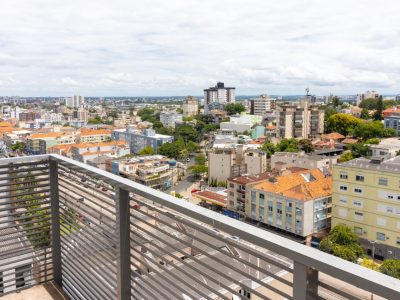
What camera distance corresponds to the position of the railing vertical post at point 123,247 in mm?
1435

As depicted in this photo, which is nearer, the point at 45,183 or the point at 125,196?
the point at 125,196

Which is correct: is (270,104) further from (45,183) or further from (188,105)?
(45,183)

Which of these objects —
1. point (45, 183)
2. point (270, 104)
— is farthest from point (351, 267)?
point (270, 104)

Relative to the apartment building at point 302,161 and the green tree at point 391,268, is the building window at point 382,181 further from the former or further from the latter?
the apartment building at point 302,161

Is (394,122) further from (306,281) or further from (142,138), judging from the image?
(306,281)

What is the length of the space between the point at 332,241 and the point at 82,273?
1249cm

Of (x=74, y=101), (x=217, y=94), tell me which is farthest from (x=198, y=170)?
(x=74, y=101)

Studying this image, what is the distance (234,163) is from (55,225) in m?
21.2

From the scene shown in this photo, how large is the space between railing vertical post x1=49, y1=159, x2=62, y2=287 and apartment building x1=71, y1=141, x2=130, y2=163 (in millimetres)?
25761

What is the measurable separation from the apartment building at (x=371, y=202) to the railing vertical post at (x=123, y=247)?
12.9 m

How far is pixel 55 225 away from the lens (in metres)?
2.15

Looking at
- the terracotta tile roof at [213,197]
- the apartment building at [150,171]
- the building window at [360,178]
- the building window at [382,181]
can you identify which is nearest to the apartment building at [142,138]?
the apartment building at [150,171]

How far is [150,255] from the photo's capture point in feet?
4.61

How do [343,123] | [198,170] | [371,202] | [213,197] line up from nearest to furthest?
[371,202], [213,197], [198,170], [343,123]
